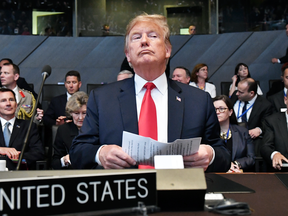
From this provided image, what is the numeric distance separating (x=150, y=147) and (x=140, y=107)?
0.45 metres

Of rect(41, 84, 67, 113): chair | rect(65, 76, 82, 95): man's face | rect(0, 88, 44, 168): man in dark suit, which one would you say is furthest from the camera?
rect(41, 84, 67, 113): chair

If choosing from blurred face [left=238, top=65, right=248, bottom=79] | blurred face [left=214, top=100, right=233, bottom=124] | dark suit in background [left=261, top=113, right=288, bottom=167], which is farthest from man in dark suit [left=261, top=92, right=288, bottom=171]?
blurred face [left=238, top=65, right=248, bottom=79]

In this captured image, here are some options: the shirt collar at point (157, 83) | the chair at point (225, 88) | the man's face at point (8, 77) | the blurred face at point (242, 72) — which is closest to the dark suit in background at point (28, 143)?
the man's face at point (8, 77)

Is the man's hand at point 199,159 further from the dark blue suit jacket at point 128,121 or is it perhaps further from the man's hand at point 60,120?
the man's hand at point 60,120

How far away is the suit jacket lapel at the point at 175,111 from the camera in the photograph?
1.67 metres

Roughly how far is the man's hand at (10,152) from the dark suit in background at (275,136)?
7.56 ft

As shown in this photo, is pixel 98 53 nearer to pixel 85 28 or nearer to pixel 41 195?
pixel 85 28

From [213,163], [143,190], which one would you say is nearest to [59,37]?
[213,163]

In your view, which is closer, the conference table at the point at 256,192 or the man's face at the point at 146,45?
the conference table at the point at 256,192

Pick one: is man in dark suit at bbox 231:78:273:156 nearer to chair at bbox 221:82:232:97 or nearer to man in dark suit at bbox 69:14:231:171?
chair at bbox 221:82:232:97

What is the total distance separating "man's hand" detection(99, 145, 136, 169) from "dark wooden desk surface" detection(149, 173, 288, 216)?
0.39 m

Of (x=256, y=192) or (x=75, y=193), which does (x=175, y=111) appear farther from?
(x=75, y=193)

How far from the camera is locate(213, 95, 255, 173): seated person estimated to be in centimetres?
347

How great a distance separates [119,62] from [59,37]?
1344mm
